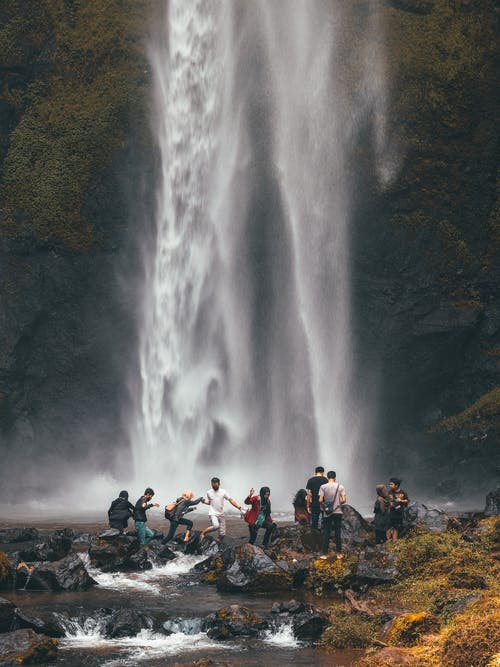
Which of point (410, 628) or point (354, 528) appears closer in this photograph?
point (410, 628)

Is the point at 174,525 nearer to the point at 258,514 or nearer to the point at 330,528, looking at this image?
the point at 258,514

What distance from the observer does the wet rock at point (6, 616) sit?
48.5 feet

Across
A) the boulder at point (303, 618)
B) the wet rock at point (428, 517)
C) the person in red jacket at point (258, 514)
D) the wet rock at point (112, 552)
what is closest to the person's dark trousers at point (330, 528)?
the person in red jacket at point (258, 514)

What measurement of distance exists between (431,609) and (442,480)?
85.5 ft

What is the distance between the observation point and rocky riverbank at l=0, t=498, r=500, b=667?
12875 mm

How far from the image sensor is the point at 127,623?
609 inches

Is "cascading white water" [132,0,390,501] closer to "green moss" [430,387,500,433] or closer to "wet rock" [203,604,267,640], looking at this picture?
Result: "green moss" [430,387,500,433]

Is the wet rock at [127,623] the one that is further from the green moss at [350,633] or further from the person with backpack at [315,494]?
the person with backpack at [315,494]

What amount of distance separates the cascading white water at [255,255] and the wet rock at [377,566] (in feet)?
68.3

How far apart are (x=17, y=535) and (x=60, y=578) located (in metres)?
7.37

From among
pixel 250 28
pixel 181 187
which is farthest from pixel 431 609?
pixel 250 28

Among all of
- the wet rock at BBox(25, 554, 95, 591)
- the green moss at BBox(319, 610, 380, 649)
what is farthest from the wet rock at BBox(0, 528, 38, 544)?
the green moss at BBox(319, 610, 380, 649)

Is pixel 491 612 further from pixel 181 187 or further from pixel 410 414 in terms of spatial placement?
pixel 181 187

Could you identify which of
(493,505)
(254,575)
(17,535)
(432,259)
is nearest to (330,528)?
(254,575)
